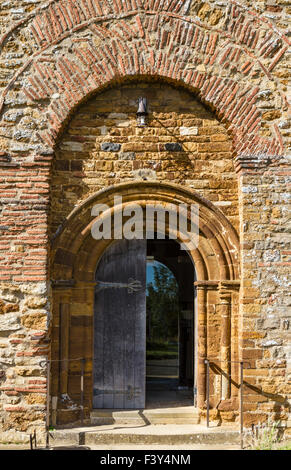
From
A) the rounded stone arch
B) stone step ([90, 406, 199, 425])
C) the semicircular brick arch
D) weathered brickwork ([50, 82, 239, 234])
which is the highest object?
the semicircular brick arch

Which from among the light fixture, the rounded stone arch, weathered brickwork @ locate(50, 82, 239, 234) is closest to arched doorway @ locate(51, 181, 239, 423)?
the rounded stone arch

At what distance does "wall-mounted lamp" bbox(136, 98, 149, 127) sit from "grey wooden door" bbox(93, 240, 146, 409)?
1.51m

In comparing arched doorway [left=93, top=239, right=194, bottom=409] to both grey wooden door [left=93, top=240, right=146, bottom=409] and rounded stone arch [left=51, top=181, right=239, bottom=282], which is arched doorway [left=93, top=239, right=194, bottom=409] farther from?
rounded stone arch [left=51, top=181, right=239, bottom=282]

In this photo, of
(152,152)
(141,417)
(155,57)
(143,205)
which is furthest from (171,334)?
(155,57)

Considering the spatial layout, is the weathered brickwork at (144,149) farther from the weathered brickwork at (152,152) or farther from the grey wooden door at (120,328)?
the grey wooden door at (120,328)

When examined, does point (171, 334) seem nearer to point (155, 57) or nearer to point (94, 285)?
point (94, 285)

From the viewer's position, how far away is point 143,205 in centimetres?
621

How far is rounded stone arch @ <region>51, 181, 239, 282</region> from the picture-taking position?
241 inches

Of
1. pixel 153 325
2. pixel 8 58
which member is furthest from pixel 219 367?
pixel 153 325

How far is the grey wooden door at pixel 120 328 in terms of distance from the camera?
255 inches

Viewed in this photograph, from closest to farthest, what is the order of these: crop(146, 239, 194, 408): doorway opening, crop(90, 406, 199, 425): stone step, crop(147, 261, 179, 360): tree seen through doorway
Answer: crop(90, 406, 199, 425): stone step < crop(146, 239, 194, 408): doorway opening < crop(147, 261, 179, 360): tree seen through doorway

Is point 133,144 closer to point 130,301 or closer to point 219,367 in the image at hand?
point 130,301

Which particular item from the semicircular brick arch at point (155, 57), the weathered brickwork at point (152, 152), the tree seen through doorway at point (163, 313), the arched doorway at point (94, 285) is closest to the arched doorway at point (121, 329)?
the arched doorway at point (94, 285)

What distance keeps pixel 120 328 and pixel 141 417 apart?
3.61 ft
